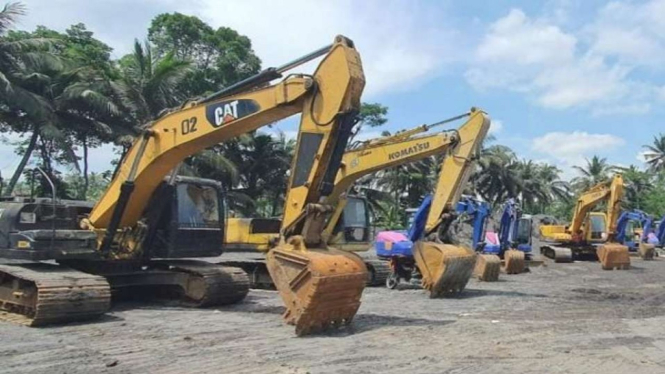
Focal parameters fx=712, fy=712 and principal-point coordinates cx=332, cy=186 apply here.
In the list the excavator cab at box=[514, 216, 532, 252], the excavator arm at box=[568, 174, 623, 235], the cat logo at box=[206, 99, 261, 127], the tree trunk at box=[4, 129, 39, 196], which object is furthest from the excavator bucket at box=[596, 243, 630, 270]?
the tree trunk at box=[4, 129, 39, 196]

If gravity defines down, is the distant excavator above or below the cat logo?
below

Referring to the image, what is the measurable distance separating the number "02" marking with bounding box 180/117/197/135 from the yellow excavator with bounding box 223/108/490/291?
12.9 feet

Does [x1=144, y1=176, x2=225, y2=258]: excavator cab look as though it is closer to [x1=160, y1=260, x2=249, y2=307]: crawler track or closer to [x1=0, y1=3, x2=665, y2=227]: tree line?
[x1=160, y1=260, x2=249, y2=307]: crawler track

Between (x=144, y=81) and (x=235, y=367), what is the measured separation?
23.3 m

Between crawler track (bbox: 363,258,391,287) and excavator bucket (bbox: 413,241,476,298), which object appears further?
crawler track (bbox: 363,258,391,287)

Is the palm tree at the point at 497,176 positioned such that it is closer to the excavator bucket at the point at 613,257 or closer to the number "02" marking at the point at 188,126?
the excavator bucket at the point at 613,257

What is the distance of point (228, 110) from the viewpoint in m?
9.42

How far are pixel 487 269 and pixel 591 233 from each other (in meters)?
14.1

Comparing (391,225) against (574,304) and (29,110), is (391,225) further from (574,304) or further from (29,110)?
(574,304)

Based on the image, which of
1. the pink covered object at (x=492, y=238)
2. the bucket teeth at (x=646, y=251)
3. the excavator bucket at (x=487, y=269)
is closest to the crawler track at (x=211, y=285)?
the excavator bucket at (x=487, y=269)

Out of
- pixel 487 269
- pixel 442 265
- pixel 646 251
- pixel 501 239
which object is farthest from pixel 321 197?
pixel 646 251

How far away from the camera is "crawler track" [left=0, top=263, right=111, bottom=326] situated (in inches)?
343

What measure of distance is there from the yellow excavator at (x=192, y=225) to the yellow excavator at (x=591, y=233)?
16931 millimetres

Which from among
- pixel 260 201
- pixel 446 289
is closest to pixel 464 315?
pixel 446 289
